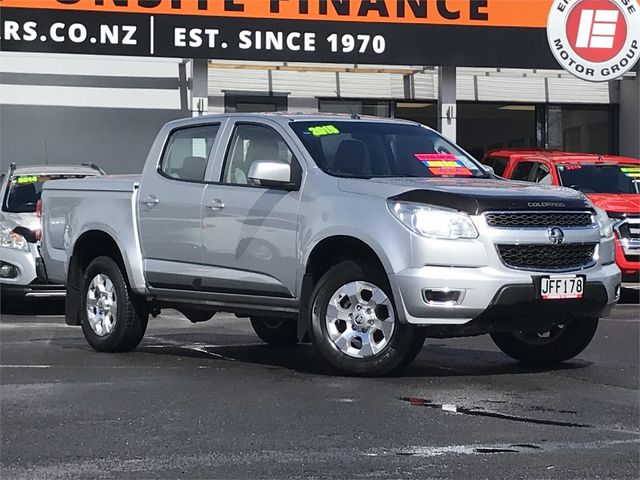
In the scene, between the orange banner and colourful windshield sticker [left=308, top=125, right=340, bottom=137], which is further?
the orange banner

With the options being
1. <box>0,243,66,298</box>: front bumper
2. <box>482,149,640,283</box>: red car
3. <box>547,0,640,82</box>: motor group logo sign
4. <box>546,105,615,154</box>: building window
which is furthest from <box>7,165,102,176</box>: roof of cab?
<box>546,105,615,154</box>: building window

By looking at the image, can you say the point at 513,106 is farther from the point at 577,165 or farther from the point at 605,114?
the point at 577,165

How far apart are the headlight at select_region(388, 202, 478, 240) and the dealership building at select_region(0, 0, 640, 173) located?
11544 mm

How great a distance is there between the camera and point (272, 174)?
30.2 feet

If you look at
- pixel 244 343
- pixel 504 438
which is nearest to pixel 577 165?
pixel 244 343

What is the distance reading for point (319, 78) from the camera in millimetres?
23156

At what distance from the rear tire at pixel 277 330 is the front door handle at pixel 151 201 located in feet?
4.76

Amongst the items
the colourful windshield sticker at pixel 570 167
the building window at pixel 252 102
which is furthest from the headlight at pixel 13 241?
the building window at pixel 252 102

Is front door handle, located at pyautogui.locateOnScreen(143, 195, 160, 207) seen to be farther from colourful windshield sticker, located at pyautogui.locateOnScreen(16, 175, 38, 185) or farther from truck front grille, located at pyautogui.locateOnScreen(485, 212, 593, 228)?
colourful windshield sticker, located at pyautogui.locateOnScreen(16, 175, 38, 185)

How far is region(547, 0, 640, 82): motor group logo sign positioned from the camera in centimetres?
2047

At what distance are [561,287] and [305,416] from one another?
227 centimetres

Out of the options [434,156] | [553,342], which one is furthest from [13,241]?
[553,342]

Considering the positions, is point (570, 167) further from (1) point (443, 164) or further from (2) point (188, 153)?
(2) point (188, 153)

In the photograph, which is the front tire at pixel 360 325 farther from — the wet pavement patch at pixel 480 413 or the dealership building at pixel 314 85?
the dealership building at pixel 314 85
